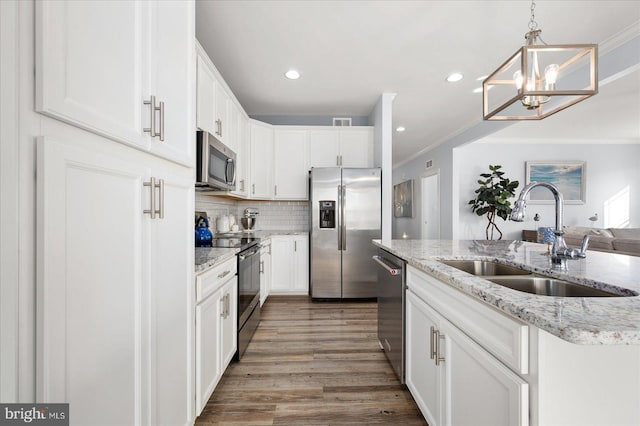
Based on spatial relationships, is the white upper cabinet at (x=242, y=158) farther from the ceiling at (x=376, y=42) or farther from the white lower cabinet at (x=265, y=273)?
the white lower cabinet at (x=265, y=273)

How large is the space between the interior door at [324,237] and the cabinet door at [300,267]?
236 millimetres

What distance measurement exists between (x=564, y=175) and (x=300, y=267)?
21.1 ft

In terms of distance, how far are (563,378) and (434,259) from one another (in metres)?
0.82

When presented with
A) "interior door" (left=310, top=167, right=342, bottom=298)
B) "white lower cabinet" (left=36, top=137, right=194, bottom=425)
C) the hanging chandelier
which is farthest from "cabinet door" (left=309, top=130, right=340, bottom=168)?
"white lower cabinet" (left=36, top=137, right=194, bottom=425)

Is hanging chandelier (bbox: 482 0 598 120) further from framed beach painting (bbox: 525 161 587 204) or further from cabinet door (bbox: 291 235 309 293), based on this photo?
framed beach painting (bbox: 525 161 587 204)

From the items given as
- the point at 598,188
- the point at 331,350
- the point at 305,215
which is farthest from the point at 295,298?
the point at 598,188

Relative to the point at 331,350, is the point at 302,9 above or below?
above

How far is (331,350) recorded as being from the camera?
233cm

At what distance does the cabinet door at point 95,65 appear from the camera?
Result: 590 mm

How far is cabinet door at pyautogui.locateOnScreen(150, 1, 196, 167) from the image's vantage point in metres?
1.02

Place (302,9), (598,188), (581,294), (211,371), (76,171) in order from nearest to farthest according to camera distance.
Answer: (76,171)
(581,294)
(211,371)
(302,9)
(598,188)

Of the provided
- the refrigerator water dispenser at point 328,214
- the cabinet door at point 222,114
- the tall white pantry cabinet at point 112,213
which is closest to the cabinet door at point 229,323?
the tall white pantry cabinet at point 112,213

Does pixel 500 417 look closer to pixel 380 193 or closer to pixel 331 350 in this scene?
pixel 331 350

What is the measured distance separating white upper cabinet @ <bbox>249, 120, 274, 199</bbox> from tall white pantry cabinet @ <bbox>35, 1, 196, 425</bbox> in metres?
2.74
